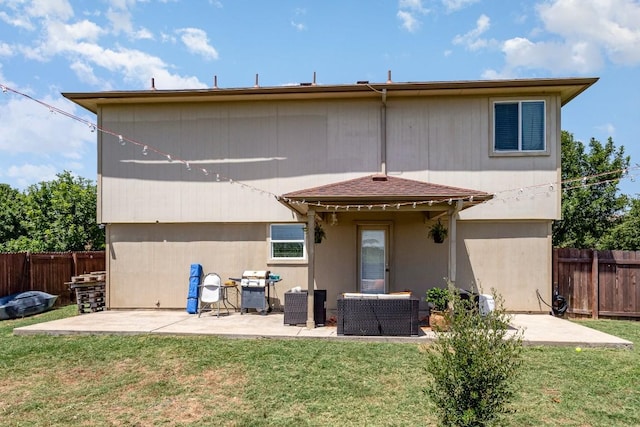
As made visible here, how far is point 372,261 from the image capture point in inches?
369

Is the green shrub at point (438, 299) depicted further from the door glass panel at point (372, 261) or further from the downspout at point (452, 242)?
the door glass panel at point (372, 261)

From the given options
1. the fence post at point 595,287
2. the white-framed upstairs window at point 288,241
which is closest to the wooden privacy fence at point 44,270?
the white-framed upstairs window at point 288,241

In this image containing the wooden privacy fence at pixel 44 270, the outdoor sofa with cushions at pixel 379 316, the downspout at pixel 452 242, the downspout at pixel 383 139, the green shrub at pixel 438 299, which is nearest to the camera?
the outdoor sofa with cushions at pixel 379 316

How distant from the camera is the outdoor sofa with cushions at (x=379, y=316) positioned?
22.2 ft

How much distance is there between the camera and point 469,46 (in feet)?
34.5

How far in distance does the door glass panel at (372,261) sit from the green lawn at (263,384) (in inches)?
113

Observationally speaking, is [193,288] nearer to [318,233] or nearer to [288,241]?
[288,241]

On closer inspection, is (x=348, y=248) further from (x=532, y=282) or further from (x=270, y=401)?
(x=270, y=401)

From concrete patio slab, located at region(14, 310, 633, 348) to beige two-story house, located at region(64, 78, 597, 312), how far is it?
1.03 metres

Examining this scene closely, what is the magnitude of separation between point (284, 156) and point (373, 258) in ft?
9.87

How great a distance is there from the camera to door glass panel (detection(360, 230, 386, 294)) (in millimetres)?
9297

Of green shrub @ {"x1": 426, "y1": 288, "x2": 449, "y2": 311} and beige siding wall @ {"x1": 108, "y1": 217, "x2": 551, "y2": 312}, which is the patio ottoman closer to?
beige siding wall @ {"x1": 108, "y1": 217, "x2": 551, "y2": 312}

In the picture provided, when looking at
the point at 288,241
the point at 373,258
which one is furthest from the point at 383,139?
the point at 288,241

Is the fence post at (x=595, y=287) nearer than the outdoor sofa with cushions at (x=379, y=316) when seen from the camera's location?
No
